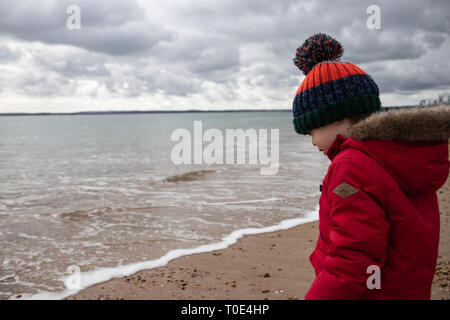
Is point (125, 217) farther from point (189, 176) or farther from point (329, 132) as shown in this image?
point (329, 132)

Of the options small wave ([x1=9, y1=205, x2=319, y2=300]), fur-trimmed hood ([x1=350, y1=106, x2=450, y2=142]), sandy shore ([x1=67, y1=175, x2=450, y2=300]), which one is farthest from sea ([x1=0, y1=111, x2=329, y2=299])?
fur-trimmed hood ([x1=350, y1=106, x2=450, y2=142])

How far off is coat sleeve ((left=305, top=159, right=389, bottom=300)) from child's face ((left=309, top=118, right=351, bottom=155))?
15.9 inches

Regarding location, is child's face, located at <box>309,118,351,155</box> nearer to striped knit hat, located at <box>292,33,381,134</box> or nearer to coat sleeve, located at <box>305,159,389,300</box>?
striped knit hat, located at <box>292,33,381,134</box>

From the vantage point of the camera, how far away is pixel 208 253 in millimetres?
A: 6527

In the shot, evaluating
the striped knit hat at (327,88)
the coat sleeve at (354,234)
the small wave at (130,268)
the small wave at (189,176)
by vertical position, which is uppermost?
the striped knit hat at (327,88)

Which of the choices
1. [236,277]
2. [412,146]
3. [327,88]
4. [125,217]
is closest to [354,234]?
[412,146]

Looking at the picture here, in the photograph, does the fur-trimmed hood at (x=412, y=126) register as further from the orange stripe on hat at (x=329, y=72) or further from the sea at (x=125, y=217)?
the sea at (x=125, y=217)

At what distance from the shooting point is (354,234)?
1608mm

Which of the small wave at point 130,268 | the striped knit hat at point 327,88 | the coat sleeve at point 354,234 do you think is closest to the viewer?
the coat sleeve at point 354,234

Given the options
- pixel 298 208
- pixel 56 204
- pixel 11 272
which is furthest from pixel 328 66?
pixel 56 204

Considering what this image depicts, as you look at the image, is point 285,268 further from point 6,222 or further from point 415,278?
point 6,222

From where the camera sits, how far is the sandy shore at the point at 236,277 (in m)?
4.78

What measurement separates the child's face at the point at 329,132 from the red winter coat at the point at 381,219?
288 millimetres

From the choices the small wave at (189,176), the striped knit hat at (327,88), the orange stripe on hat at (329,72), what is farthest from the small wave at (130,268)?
the small wave at (189,176)
